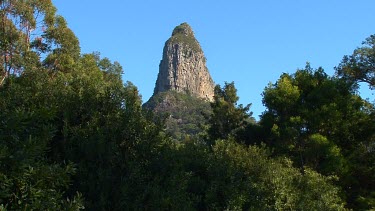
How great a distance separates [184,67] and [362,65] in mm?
154191

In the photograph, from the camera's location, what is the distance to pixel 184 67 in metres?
177

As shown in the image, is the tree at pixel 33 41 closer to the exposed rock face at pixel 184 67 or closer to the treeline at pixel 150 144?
the treeline at pixel 150 144

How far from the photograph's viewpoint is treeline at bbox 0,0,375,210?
5230mm

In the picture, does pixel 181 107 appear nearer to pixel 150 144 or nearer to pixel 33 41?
pixel 33 41

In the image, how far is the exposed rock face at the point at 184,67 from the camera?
559ft

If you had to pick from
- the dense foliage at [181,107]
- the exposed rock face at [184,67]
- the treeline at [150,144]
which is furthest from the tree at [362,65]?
the exposed rock face at [184,67]

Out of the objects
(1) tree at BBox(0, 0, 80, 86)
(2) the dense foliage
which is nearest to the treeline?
(1) tree at BBox(0, 0, 80, 86)

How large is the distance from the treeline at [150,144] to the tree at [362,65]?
53 millimetres

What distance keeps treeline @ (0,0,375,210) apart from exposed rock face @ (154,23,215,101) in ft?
455

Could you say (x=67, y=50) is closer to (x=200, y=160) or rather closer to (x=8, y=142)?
(x=200, y=160)

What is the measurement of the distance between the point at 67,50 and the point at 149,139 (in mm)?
14611

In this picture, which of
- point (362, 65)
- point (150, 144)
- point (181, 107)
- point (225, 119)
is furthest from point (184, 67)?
point (150, 144)

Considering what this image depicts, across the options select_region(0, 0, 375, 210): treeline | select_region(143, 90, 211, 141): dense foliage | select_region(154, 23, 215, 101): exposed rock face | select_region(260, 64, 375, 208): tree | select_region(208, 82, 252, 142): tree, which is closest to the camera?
select_region(0, 0, 375, 210): treeline

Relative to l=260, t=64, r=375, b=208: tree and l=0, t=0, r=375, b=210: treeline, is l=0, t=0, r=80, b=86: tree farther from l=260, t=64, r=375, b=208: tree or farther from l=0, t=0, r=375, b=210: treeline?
l=260, t=64, r=375, b=208: tree
